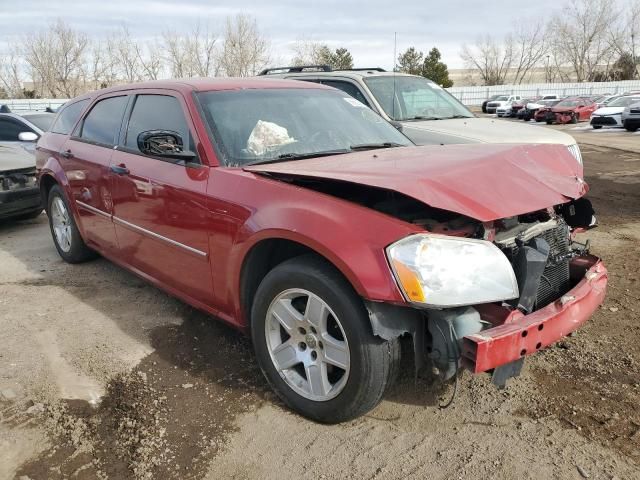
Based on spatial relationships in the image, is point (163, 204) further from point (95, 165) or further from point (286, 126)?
point (95, 165)

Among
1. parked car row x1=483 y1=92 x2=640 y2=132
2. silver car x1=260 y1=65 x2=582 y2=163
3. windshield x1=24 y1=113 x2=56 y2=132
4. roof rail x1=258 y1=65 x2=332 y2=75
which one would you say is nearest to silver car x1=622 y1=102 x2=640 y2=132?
parked car row x1=483 y1=92 x2=640 y2=132

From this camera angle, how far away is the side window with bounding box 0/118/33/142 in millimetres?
9539

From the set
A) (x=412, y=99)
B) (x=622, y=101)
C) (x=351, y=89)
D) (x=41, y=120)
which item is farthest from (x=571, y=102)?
(x=41, y=120)

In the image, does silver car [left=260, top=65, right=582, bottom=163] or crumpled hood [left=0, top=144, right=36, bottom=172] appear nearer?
silver car [left=260, top=65, right=582, bottom=163]

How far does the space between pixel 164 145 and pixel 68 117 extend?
2.54m

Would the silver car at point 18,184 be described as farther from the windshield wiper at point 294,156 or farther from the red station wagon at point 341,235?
the windshield wiper at point 294,156

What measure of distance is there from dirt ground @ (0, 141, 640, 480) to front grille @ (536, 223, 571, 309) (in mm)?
531

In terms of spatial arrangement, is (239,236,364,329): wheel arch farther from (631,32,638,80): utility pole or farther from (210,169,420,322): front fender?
(631,32,638,80): utility pole

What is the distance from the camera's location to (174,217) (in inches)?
134

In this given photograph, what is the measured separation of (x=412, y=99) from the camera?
23.5 feet

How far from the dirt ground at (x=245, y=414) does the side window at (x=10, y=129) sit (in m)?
6.71

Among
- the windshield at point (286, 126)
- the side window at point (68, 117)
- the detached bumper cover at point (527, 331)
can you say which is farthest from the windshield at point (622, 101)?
the detached bumper cover at point (527, 331)

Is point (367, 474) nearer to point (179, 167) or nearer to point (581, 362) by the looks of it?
point (581, 362)

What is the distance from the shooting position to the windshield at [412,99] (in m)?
6.89
